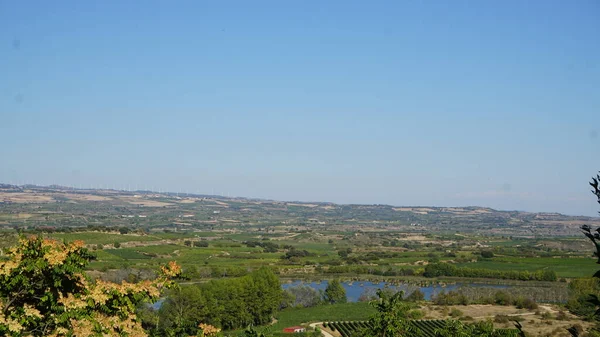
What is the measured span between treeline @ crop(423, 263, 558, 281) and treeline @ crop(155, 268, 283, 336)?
4575 cm

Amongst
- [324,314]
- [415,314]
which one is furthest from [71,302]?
[324,314]

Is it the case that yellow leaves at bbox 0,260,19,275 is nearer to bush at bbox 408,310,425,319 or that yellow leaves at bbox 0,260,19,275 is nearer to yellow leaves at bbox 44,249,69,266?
yellow leaves at bbox 44,249,69,266

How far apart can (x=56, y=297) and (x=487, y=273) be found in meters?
104

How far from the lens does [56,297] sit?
10.1 m

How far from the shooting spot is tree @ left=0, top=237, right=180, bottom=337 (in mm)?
9492

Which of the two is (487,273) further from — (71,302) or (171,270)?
(71,302)

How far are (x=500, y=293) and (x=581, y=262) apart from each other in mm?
52047

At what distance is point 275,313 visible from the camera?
2753 inches

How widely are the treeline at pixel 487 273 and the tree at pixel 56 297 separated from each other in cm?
10029

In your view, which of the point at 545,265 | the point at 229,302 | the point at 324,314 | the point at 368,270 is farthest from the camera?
the point at 545,265

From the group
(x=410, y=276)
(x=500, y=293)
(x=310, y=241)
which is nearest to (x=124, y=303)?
(x=500, y=293)

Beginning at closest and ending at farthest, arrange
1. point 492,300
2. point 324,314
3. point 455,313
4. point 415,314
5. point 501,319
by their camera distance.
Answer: point 501,319 → point 415,314 → point 455,313 → point 324,314 → point 492,300

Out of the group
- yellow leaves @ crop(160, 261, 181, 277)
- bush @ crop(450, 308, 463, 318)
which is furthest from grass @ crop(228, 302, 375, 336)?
yellow leaves @ crop(160, 261, 181, 277)

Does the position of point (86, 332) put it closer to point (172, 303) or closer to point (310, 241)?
point (172, 303)
